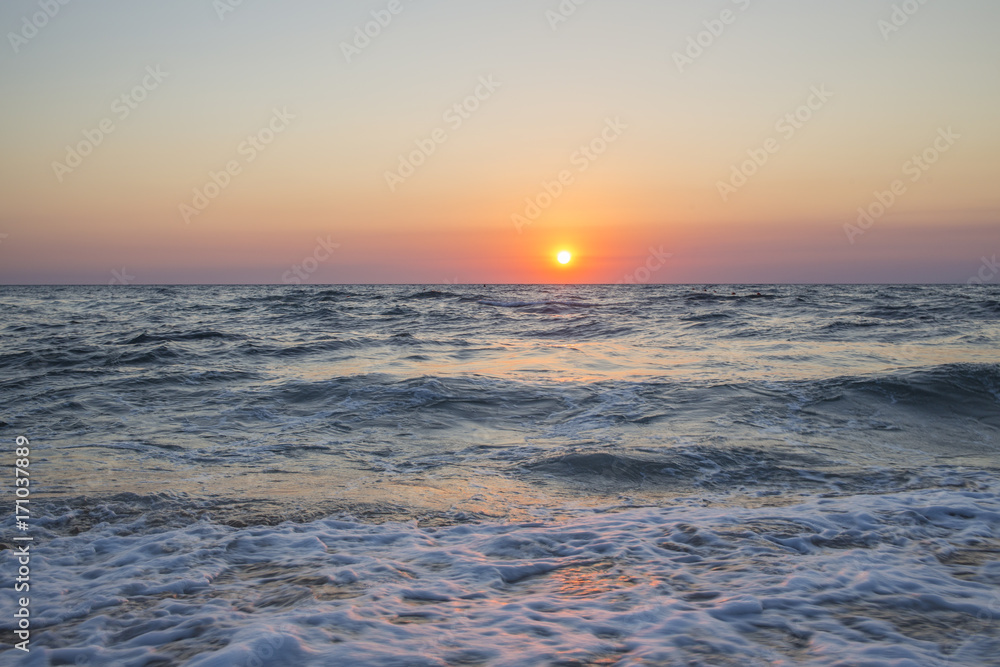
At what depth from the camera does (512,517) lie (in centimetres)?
504

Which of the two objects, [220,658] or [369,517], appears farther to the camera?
[369,517]

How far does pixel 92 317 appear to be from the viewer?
2695 centimetres

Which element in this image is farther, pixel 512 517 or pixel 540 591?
pixel 512 517

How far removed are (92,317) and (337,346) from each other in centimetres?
1594

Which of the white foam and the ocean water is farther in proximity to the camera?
the ocean water

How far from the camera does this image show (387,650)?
3.10m

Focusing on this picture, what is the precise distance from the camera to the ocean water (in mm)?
3219

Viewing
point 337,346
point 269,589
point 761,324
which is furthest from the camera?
point 761,324

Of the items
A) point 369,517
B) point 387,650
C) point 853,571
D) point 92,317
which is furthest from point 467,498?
point 92,317

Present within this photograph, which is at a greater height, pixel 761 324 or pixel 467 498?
pixel 761 324

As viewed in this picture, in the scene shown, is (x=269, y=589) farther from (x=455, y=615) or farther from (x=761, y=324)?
(x=761, y=324)

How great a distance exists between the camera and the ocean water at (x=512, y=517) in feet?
10.6

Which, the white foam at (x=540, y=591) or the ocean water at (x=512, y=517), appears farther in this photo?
the ocean water at (x=512, y=517)

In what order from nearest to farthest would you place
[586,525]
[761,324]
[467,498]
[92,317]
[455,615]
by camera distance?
[455,615] → [586,525] → [467,498] → [761,324] → [92,317]
